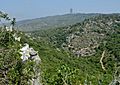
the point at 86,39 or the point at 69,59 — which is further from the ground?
the point at 69,59

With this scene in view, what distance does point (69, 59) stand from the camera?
119500 millimetres

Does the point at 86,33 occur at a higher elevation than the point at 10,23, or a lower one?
lower

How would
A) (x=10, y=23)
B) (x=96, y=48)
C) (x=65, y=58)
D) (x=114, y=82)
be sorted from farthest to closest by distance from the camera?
(x=96, y=48) < (x=65, y=58) < (x=10, y=23) < (x=114, y=82)

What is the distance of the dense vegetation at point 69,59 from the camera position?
1446 centimetres

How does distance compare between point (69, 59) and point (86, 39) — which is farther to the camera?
point (86, 39)

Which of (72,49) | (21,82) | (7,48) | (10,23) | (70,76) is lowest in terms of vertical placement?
(72,49)

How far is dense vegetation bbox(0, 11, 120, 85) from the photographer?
14.5m

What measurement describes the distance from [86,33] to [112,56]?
5407cm

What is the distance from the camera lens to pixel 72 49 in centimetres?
15525

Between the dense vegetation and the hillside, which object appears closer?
the dense vegetation

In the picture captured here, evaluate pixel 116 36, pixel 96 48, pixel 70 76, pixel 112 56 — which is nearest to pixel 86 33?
pixel 116 36

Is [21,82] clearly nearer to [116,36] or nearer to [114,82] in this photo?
[114,82]

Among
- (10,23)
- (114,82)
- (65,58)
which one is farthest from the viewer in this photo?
(65,58)

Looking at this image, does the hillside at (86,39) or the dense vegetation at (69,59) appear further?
the hillside at (86,39)
